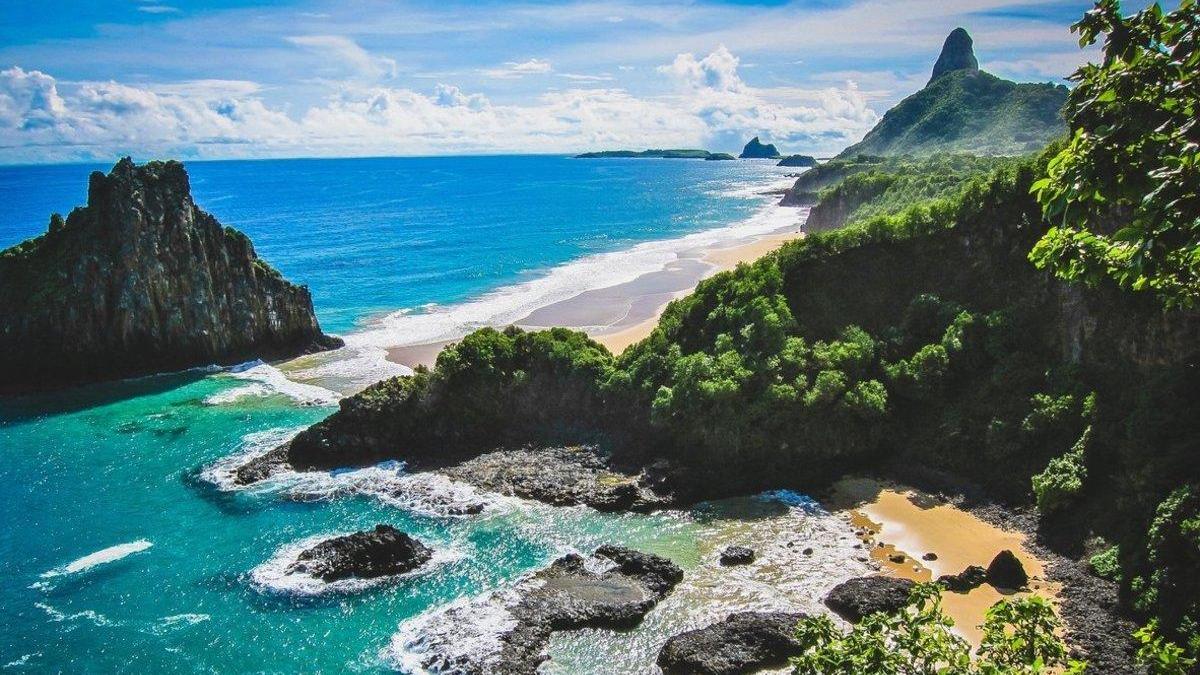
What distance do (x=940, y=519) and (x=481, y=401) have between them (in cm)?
2275

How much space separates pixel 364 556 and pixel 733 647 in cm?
1468

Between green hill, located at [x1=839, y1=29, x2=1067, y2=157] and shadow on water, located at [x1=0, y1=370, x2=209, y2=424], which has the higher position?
green hill, located at [x1=839, y1=29, x2=1067, y2=157]

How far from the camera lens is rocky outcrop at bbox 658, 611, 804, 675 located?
78.9ft

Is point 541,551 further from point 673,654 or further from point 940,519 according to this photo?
point 940,519

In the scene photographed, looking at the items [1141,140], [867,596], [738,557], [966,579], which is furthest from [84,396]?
[1141,140]

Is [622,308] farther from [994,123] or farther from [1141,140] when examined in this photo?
[994,123]

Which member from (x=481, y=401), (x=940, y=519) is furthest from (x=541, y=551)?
(x=940, y=519)

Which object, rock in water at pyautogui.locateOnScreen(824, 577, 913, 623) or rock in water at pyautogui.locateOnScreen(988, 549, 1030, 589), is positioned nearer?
rock in water at pyautogui.locateOnScreen(824, 577, 913, 623)

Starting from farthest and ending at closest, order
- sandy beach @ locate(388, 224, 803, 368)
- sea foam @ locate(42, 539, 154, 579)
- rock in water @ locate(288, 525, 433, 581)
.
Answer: sandy beach @ locate(388, 224, 803, 368) < sea foam @ locate(42, 539, 154, 579) < rock in water @ locate(288, 525, 433, 581)

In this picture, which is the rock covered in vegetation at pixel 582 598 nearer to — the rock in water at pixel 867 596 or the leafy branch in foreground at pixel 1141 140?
the rock in water at pixel 867 596

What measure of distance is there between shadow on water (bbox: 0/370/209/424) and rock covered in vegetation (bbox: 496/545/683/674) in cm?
3892

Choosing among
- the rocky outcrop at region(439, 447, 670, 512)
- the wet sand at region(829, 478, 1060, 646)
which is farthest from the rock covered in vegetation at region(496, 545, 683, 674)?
the wet sand at region(829, 478, 1060, 646)

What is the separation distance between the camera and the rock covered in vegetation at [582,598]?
25703 mm

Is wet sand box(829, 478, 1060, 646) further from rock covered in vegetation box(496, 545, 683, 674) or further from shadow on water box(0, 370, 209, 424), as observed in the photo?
shadow on water box(0, 370, 209, 424)
